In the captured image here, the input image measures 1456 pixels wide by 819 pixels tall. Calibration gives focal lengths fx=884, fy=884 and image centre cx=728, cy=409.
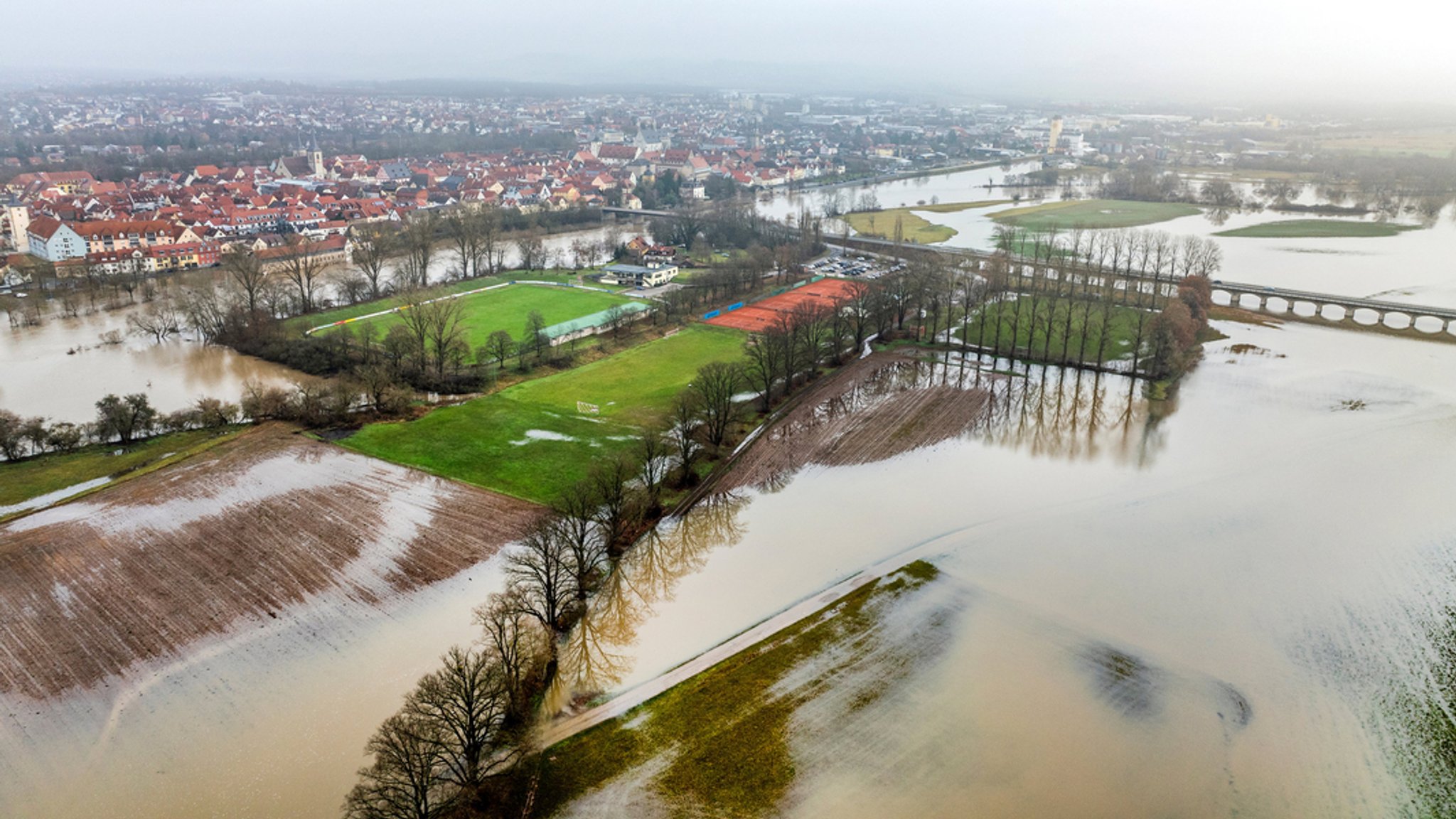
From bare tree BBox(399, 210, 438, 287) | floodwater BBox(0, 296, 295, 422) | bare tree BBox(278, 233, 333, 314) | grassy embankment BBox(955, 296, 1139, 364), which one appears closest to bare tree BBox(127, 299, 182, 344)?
floodwater BBox(0, 296, 295, 422)

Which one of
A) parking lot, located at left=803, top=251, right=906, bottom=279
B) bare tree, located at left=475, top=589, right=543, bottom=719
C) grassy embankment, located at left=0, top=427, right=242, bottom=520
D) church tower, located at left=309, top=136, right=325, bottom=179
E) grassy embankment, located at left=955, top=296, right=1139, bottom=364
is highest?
church tower, located at left=309, top=136, right=325, bottom=179

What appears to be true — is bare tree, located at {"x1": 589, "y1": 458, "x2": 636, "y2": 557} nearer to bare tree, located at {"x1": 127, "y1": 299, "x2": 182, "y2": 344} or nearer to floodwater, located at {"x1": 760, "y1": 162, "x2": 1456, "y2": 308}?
bare tree, located at {"x1": 127, "y1": 299, "x2": 182, "y2": 344}

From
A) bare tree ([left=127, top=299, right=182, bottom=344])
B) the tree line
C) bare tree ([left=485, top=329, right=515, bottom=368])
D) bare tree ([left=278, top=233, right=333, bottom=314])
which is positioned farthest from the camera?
bare tree ([left=278, top=233, right=333, bottom=314])

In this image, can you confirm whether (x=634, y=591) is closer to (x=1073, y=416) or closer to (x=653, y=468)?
(x=653, y=468)

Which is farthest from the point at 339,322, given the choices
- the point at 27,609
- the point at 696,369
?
the point at 27,609

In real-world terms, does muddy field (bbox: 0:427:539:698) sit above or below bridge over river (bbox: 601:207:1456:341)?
below

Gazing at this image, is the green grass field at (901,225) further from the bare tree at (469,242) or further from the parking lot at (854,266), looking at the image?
the bare tree at (469,242)

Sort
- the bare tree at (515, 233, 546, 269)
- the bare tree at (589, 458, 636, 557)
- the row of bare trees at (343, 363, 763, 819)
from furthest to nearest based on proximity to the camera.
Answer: the bare tree at (515, 233, 546, 269)
the bare tree at (589, 458, 636, 557)
the row of bare trees at (343, 363, 763, 819)
